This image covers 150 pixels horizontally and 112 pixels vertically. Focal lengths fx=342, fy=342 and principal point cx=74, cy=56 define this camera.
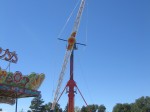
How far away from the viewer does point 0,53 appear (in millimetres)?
60156

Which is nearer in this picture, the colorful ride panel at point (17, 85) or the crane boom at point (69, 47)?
the colorful ride panel at point (17, 85)

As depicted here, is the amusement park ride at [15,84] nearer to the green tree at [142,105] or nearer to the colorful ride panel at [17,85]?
the colorful ride panel at [17,85]

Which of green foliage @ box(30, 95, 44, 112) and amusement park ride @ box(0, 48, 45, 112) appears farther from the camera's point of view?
green foliage @ box(30, 95, 44, 112)

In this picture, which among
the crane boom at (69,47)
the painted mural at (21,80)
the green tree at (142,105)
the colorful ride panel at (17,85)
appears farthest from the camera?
the green tree at (142,105)

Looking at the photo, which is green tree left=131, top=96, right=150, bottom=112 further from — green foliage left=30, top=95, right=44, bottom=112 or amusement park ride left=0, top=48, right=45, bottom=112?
amusement park ride left=0, top=48, right=45, bottom=112

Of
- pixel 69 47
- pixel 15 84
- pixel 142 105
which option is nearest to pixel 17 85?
pixel 15 84

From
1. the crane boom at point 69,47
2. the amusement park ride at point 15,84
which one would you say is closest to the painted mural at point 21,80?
the amusement park ride at point 15,84

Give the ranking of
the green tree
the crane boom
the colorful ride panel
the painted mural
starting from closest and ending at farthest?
1. the colorful ride panel
2. the painted mural
3. the crane boom
4. the green tree

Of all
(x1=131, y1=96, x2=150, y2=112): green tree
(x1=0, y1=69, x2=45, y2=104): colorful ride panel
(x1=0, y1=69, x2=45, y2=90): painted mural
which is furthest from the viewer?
(x1=131, y1=96, x2=150, y2=112): green tree

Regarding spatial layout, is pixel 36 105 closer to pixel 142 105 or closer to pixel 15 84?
pixel 142 105

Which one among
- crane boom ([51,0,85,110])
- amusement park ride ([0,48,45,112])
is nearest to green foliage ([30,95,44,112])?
crane boom ([51,0,85,110])

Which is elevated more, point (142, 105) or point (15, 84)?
point (142, 105)

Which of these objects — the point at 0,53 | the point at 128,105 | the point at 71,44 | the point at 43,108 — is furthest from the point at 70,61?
the point at 128,105

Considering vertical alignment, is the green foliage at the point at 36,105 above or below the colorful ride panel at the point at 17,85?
above
